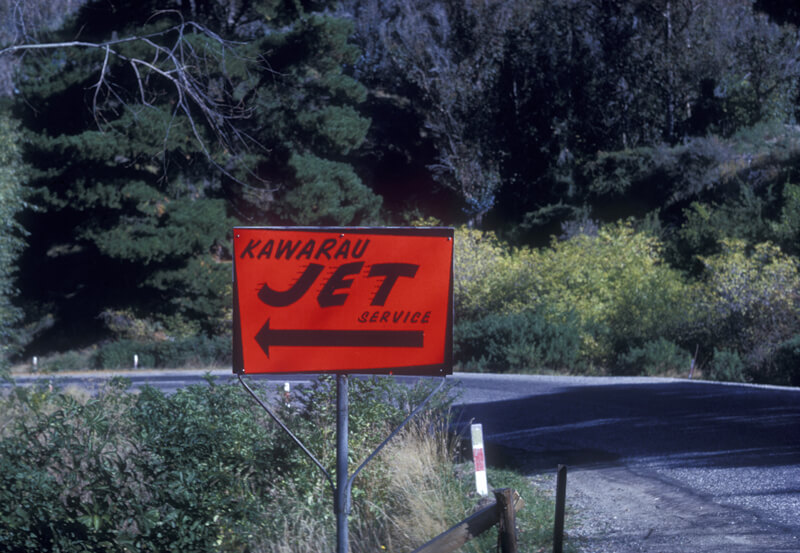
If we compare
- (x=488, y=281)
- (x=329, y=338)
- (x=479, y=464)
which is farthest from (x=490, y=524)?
(x=488, y=281)

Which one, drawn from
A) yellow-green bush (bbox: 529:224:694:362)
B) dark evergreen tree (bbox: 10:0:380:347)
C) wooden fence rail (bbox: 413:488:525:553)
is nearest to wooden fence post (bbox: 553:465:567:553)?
wooden fence rail (bbox: 413:488:525:553)

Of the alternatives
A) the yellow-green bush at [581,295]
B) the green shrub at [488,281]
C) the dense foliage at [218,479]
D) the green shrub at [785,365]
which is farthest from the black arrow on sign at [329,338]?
the green shrub at [488,281]

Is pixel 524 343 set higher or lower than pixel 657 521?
higher

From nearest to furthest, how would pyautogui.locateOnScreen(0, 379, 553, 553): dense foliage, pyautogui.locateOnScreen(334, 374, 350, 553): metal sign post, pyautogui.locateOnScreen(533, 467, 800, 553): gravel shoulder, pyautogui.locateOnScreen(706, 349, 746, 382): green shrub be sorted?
pyautogui.locateOnScreen(334, 374, 350, 553): metal sign post
pyautogui.locateOnScreen(0, 379, 553, 553): dense foliage
pyautogui.locateOnScreen(533, 467, 800, 553): gravel shoulder
pyautogui.locateOnScreen(706, 349, 746, 382): green shrub

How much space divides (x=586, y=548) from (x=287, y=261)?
13.0 ft

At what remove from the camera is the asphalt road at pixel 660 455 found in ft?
25.3

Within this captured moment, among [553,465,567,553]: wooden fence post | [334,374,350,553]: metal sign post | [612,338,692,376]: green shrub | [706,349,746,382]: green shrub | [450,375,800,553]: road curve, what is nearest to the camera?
[334,374,350,553]: metal sign post

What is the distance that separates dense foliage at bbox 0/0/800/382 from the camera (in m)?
25.0

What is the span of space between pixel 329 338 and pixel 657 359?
19.4 metres

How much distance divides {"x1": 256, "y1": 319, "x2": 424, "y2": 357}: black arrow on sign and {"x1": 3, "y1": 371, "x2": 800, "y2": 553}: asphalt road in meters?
3.41

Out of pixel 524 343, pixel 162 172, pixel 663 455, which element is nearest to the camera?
pixel 663 455

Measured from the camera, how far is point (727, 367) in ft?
70.2

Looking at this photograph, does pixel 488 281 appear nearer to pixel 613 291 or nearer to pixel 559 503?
pixel 613 291

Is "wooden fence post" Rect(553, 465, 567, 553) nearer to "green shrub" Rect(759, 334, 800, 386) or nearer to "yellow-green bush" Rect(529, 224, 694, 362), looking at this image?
"green shrub" Rect(759, 334, 800, 386)
